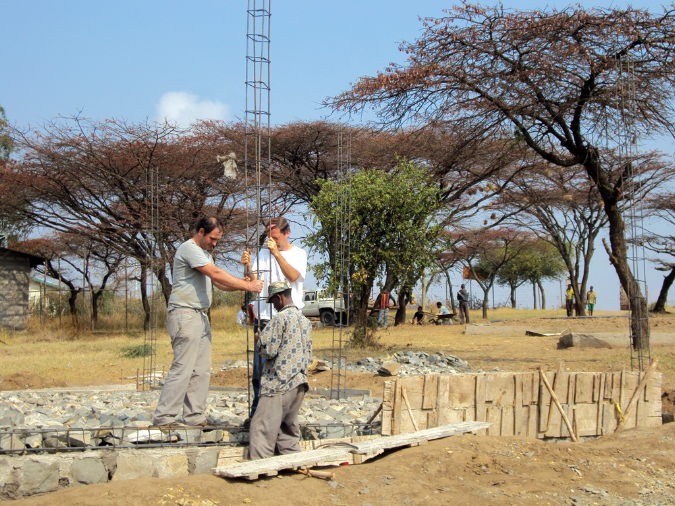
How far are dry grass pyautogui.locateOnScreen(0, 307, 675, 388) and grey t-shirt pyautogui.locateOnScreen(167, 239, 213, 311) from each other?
17.5ft

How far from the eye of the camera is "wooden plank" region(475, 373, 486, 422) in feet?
18.4

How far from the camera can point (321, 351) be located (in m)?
14.0

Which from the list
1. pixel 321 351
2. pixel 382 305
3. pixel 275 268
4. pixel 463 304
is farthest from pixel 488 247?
pixel 275 268

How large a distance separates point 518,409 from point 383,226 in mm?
7466

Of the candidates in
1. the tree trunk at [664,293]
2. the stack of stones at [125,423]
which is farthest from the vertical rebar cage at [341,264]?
the tree trunk at [664,293]

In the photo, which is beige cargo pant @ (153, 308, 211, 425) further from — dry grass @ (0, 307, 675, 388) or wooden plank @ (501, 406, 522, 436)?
dry grass @ (0, 307, 675, 388)

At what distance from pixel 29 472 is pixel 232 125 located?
58.5ft

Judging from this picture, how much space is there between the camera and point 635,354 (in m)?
11.1

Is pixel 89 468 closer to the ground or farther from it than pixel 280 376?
closer to the ground

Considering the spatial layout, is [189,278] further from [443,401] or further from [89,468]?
[443,401]

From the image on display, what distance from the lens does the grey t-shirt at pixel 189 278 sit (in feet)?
15.8

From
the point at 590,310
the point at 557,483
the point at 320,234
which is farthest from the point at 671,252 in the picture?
the point at 557,483

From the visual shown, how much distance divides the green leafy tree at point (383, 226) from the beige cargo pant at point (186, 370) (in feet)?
25.6

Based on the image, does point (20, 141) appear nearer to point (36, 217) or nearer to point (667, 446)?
point (36, 217)
